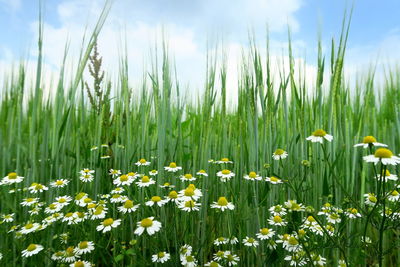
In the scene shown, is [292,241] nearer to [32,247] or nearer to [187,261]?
[187,261]

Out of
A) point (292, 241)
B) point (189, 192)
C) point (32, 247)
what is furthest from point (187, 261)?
point (32, 247)

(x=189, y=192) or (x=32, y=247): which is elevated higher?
(x=189, y=192)

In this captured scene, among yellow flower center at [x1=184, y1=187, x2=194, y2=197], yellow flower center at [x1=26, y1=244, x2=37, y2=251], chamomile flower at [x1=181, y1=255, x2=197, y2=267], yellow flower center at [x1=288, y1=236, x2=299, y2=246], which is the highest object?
yellow flower center at [x1=184, y1=187, x2=194, y2=197]

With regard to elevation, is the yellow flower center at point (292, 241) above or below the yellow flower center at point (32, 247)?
above

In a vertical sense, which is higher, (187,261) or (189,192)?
(189,192)

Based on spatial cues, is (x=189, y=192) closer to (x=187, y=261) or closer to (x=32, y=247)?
(x=187, y=261)

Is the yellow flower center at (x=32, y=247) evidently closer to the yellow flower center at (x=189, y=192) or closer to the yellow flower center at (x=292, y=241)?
the yellow flower center at (x=189, y=192)

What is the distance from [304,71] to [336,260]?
0.84 meters

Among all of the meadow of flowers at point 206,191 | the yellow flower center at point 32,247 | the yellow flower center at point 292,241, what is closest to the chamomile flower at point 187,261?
the meadow of flowers at point 206,191

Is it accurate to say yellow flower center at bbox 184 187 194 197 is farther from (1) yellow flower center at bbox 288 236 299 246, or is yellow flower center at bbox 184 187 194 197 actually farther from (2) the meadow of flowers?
(1) yellow flower center at bbox 288 236 299 246

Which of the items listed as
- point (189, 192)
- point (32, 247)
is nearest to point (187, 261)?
point (189, 192)

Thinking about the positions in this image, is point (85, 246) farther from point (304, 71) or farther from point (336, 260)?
point (304, 71)

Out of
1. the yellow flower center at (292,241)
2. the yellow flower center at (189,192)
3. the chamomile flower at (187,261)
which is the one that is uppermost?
the yellow flower center at (189,192)

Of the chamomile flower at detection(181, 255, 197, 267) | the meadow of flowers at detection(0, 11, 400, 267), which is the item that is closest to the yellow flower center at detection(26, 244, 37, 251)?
the meadow of flowers at detection(0, 11, 400, 267)
